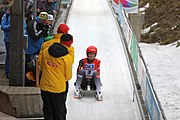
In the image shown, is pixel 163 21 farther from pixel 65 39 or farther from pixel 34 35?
pixel 65 39

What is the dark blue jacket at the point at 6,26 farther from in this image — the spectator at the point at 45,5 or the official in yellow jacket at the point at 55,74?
the spectator at the point at 45,5

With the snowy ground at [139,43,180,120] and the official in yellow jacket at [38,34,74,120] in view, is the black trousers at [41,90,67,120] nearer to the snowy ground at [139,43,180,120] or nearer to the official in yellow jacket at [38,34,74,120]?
the official in yellow jacket at [38,34,74,120]

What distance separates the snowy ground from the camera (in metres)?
15.8

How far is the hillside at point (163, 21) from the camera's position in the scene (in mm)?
29484

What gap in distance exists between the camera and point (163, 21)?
32.8m

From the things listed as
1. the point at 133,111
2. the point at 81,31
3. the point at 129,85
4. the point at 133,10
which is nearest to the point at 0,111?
the point at 133,111

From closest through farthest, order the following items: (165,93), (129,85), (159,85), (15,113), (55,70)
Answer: (55,70) → (15,113) → (129,85) → (165,93) → (159,85)

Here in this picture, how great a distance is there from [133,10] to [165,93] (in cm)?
402

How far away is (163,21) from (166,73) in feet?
42.9

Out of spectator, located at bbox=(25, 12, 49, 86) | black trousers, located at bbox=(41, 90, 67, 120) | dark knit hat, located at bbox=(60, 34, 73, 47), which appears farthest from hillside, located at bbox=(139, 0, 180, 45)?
black trousers, located at bbox=(41, 90, 67, 120)

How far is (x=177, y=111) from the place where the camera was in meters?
15.2

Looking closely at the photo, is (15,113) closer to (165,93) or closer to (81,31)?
(81,31)

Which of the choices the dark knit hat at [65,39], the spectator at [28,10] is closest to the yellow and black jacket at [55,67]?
the dark knit hat at [65,39]

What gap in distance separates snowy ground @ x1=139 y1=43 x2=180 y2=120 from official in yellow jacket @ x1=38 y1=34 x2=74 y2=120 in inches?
344
